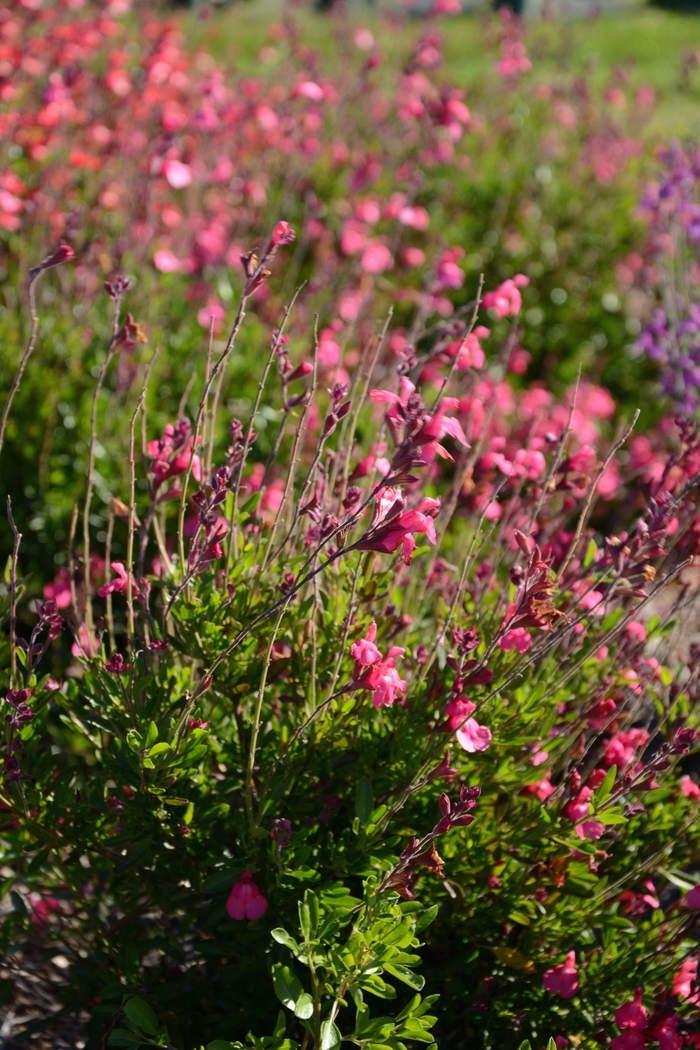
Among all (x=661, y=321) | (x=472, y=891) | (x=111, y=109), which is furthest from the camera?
(x=111, y=109)

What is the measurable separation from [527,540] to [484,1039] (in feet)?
3.45

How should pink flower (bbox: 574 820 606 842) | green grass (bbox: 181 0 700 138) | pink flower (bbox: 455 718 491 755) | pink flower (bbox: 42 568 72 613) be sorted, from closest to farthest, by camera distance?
pink flower (bbox: 455 718 491 755) → pink flower (bbox: 574 820 606 842) → pink flower (bbox: 42 568 72 613) → green grass (bbox: 181 0 700 138)

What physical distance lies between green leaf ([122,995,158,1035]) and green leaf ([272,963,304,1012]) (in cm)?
27

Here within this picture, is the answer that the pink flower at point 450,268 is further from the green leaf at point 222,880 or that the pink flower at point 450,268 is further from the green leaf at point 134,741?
the green leaf at point 222,880

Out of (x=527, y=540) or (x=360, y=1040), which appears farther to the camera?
(x=527, y=540)

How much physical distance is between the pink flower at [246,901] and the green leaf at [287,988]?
136 millimetres

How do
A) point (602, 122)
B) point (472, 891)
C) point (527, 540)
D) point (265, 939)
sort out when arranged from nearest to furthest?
point (527, 540)
point (265, 939)
point (472, 891)
point (602, 122)

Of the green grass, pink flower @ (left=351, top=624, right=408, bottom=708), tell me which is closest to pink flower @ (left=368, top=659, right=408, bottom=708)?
pink flower @ (left=351, top=624, right=408, bottom=708)

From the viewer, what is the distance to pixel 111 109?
551 centimetres

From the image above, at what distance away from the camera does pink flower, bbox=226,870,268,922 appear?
1866 millimetres

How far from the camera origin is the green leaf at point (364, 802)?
190 cm

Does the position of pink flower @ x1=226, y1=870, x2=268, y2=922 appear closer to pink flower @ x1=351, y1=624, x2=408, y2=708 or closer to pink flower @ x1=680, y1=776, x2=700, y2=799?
pink flower @ x1=351, y1=624, x2=408, y2=708

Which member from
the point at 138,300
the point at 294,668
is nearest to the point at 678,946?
the point at 294,668

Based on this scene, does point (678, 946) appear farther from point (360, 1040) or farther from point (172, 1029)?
point (172, 1029)
